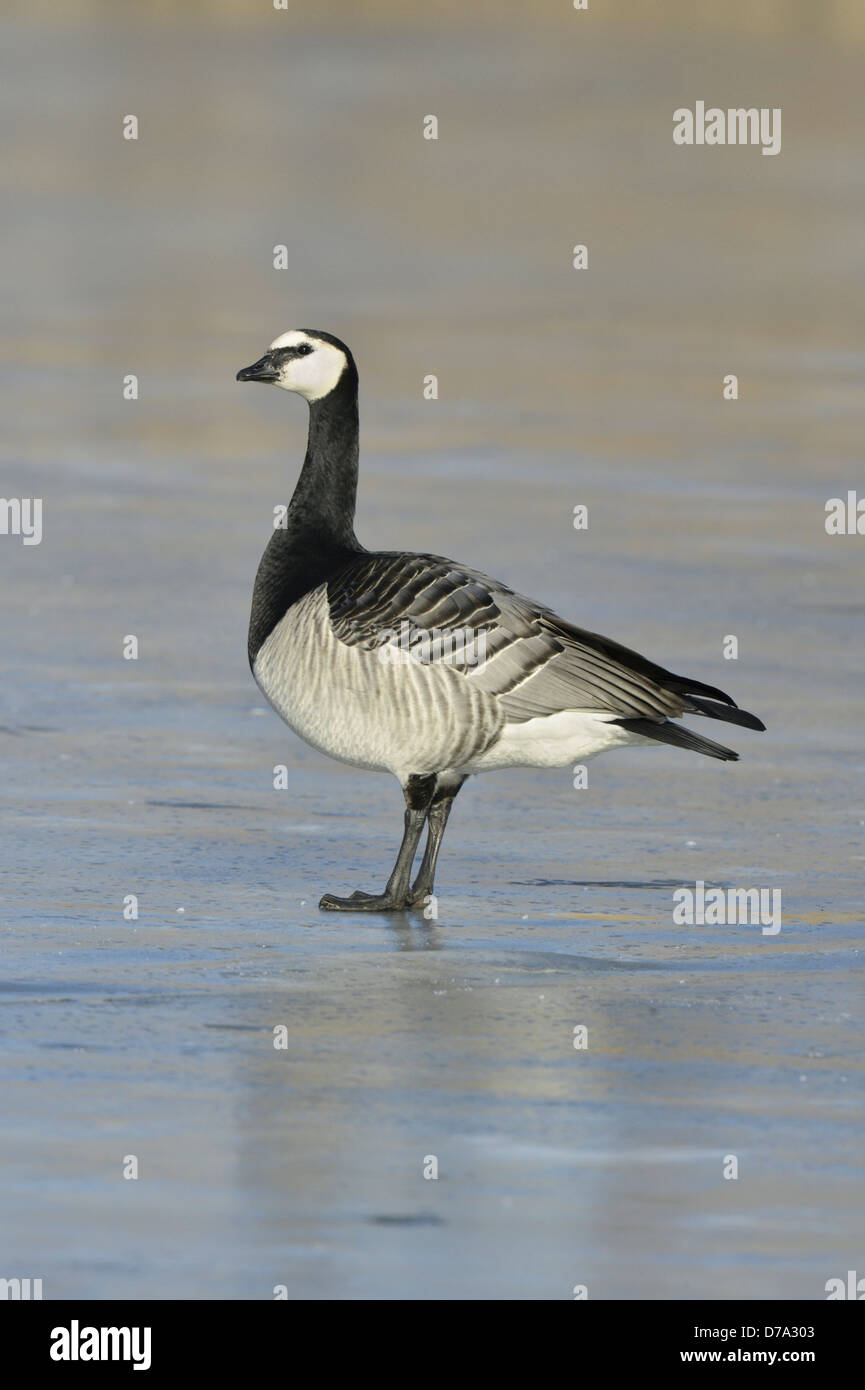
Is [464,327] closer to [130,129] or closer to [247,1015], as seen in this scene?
[130,129]

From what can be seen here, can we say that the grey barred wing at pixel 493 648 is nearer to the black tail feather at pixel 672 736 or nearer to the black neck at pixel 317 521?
the black tail feather at pixel 672 736

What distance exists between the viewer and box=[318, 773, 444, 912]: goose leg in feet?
25.0

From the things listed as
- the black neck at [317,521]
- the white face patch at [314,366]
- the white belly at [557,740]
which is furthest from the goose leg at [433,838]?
the white face patch at [314,366]

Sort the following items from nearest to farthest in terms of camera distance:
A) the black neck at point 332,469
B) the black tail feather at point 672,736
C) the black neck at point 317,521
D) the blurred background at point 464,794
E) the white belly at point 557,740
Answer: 1. the blurred background at point 464,794
2. the black tail feather at point 672,736
3. the white belly at point 557,740
4. the black neck at point 317,521
5. the black neck at point 332,469

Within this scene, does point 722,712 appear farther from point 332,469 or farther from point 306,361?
point 306,361

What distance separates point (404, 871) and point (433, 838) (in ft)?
0.74

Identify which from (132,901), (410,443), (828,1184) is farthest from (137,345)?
(828,1184)

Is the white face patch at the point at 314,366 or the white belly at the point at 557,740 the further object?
the white face patch at the point at 314,366

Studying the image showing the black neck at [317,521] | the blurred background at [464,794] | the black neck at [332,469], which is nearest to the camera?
the blurred background at [464,794]

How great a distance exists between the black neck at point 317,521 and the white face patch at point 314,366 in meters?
0.03

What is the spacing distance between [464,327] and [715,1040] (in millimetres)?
13682

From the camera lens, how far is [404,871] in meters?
7.73

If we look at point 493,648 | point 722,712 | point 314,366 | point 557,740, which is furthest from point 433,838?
point 314,366

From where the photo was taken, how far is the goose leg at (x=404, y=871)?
7609 mm
